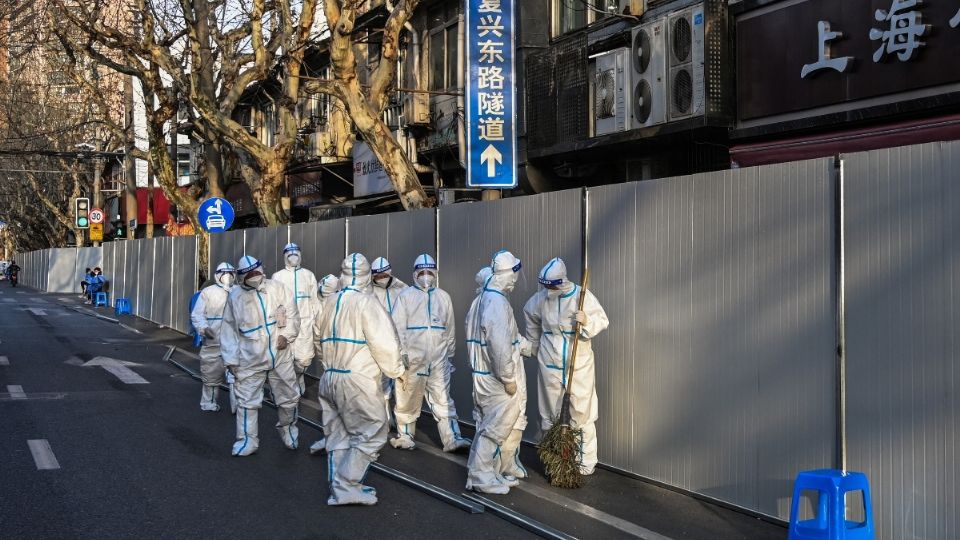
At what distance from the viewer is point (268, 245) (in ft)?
66.9

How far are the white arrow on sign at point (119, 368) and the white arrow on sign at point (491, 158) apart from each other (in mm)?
6305

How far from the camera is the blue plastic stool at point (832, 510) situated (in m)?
6.28

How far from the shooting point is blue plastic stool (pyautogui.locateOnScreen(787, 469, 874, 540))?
628 centimetres

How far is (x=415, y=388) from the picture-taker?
35.7 feet

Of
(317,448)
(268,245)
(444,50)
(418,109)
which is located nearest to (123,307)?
(418,109)

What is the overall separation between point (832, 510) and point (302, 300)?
883 centimetres

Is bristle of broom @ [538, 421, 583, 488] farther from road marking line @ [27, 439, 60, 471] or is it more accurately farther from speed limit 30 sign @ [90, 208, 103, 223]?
speed limit 30 sign @ [90, 208, 103, 223]

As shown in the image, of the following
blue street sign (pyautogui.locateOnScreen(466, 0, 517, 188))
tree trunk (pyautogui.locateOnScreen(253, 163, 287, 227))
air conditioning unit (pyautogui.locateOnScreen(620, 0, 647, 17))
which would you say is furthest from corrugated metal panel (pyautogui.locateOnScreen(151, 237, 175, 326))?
air conditioning unit (pyautogui.locateOnScreen(620, 0, 647, 17))

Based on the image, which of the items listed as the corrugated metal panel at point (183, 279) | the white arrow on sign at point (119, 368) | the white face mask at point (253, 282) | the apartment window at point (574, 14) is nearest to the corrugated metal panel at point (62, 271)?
the corrugated metal panel at point (183, 279)

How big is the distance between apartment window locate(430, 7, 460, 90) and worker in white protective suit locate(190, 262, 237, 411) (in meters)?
11.3

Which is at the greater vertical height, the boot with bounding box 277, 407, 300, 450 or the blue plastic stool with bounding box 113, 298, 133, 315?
the blue plastic stool with bounding box 113, 298, 133, 315

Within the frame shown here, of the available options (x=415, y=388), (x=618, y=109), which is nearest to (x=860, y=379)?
(x=415, y=388)

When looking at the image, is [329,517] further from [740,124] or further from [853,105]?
[740,124]

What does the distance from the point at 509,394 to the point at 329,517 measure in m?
1.76
